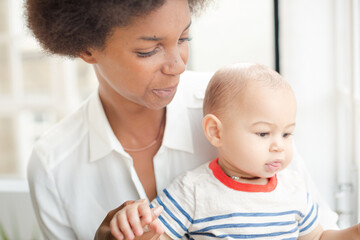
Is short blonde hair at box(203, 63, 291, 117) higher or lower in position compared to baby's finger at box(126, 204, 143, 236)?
higher

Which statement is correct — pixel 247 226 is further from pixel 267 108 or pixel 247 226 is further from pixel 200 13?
pixel 200 13

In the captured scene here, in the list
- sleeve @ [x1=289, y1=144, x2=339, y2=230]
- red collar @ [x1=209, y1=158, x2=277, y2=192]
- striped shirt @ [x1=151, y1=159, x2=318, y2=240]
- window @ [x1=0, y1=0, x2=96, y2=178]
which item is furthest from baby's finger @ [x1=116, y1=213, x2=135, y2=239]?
window @ [x1=0, y1=0, x2=96, y2=178]

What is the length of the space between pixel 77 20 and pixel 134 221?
0.57 m

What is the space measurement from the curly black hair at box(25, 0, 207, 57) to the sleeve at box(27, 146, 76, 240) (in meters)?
0.40

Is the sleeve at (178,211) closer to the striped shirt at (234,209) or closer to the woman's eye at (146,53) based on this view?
the striped shirt at (234,209)

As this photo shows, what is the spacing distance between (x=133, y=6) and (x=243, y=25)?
1.02 meters

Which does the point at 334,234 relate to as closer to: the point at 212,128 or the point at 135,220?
the point at 212,128

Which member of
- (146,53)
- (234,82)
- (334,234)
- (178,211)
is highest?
(146,53)

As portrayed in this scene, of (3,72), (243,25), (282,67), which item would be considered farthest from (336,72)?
(3,72)

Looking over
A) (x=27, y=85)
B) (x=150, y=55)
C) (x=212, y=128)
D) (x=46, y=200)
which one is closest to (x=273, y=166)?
(x=212, y=128)

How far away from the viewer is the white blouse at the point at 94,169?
1.53 metres

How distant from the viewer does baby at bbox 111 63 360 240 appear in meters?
1.25

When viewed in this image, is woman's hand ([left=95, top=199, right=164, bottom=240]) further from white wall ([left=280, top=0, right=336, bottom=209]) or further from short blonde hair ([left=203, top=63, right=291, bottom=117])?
white wall ([left=280, top=0, right=336, bottom=209])

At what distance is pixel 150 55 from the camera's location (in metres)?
1.27
